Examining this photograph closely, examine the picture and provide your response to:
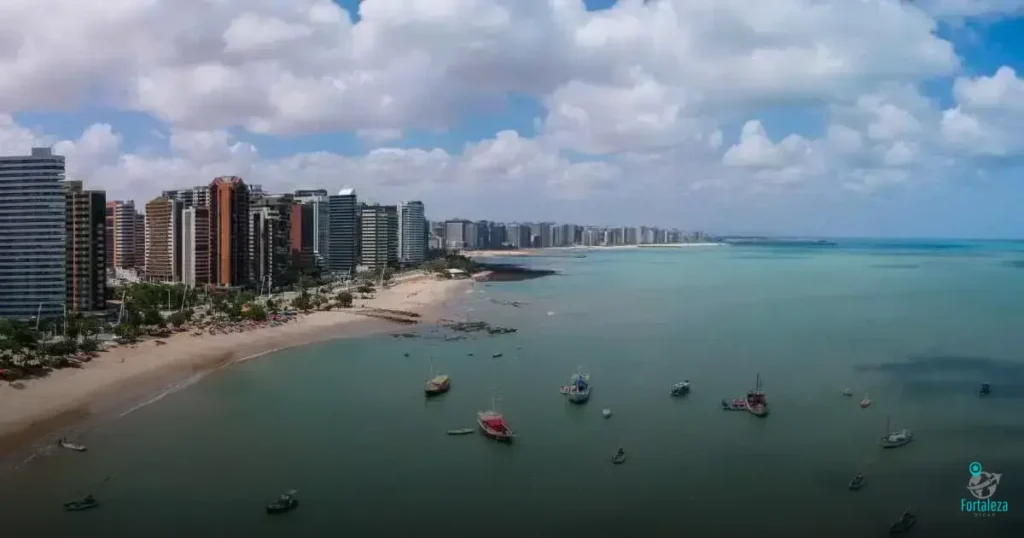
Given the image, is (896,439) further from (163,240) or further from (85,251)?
(163,240)

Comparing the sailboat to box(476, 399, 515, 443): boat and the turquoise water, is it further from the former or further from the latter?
box(476, 399, 515, 443): boat

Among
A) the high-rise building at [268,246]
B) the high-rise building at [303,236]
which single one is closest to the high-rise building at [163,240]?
the high-rise building at [268,246]

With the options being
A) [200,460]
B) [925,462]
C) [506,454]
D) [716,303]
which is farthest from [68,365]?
[716,303]

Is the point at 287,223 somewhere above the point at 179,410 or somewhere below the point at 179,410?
above

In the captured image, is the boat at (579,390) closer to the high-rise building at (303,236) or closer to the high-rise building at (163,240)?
the high-rise building at (163,240)

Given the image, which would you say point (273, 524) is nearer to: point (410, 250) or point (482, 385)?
point (482, 385)

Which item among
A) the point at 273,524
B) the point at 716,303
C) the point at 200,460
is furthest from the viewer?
the point at 716,303
